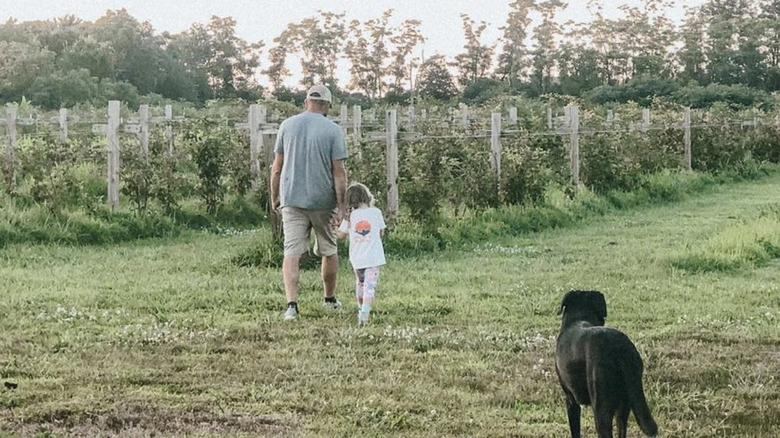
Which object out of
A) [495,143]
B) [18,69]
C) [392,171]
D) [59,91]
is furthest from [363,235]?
[18,69]

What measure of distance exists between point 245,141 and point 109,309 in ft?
28.5

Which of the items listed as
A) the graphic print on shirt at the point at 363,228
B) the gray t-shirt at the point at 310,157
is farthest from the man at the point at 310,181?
the graphic print on shirt at the point at 363,228

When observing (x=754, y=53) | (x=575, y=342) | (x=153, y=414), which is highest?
(x=754, y=53)

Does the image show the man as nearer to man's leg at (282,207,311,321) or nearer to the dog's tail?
man's leg at (282,207,311,321)

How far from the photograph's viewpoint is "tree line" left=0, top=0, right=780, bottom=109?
59.9 m

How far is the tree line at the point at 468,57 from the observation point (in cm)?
5991

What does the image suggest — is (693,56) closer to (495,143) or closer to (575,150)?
Result: (575,150)

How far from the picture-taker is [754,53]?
60781mm

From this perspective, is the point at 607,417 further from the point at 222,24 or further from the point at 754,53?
the point at 222,24

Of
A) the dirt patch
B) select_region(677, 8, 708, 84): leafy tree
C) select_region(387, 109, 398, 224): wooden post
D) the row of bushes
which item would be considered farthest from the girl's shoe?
select_region(677, 8, 708, 84): leafy tree

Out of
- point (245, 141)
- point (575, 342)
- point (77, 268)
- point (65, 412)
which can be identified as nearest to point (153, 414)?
point (65, 412)

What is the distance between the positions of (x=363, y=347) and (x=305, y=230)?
1.68 metres

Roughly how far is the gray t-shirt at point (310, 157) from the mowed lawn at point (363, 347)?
89 cm

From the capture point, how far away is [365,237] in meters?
7.74
